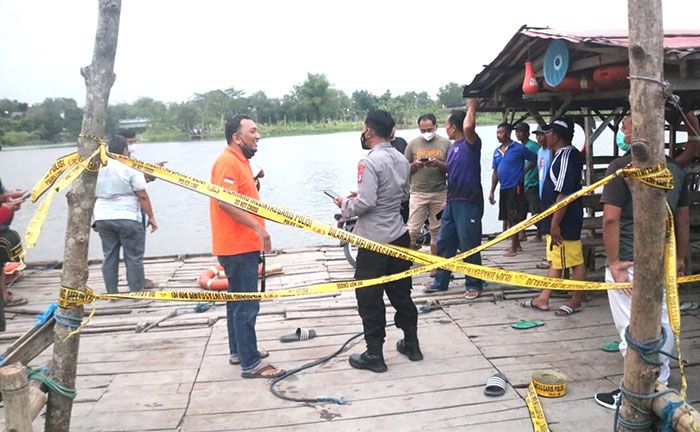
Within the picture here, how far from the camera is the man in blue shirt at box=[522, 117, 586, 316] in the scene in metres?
5.00

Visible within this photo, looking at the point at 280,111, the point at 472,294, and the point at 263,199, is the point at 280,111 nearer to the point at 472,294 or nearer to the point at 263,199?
the point at 263,199

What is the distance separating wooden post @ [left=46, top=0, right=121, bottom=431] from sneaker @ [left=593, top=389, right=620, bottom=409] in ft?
9.81

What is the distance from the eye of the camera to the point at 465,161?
19.0 ft

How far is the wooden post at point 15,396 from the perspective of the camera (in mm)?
2393

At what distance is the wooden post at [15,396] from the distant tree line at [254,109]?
25985 millimetres

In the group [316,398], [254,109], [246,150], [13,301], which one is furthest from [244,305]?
[254,109]

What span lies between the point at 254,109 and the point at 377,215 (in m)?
47.2

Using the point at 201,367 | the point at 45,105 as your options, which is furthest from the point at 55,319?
the point at 45,105

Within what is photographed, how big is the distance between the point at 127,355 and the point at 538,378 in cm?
312

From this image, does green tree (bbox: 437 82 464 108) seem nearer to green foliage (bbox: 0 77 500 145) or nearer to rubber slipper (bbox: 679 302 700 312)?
green foliage (bbox: 0 77 500 145)

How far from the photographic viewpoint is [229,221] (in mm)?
3959

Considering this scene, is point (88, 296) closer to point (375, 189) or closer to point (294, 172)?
point (375, 189)

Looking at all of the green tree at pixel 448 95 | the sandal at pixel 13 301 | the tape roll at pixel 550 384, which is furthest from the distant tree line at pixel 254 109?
the tape roll at pixel 550 384

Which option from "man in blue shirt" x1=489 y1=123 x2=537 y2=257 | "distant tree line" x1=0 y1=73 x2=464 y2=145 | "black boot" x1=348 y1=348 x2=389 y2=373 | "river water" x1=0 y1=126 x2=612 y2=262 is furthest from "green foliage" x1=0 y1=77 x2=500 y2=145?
"black boot" x1=348 y1=348 x2=389 y2=373
